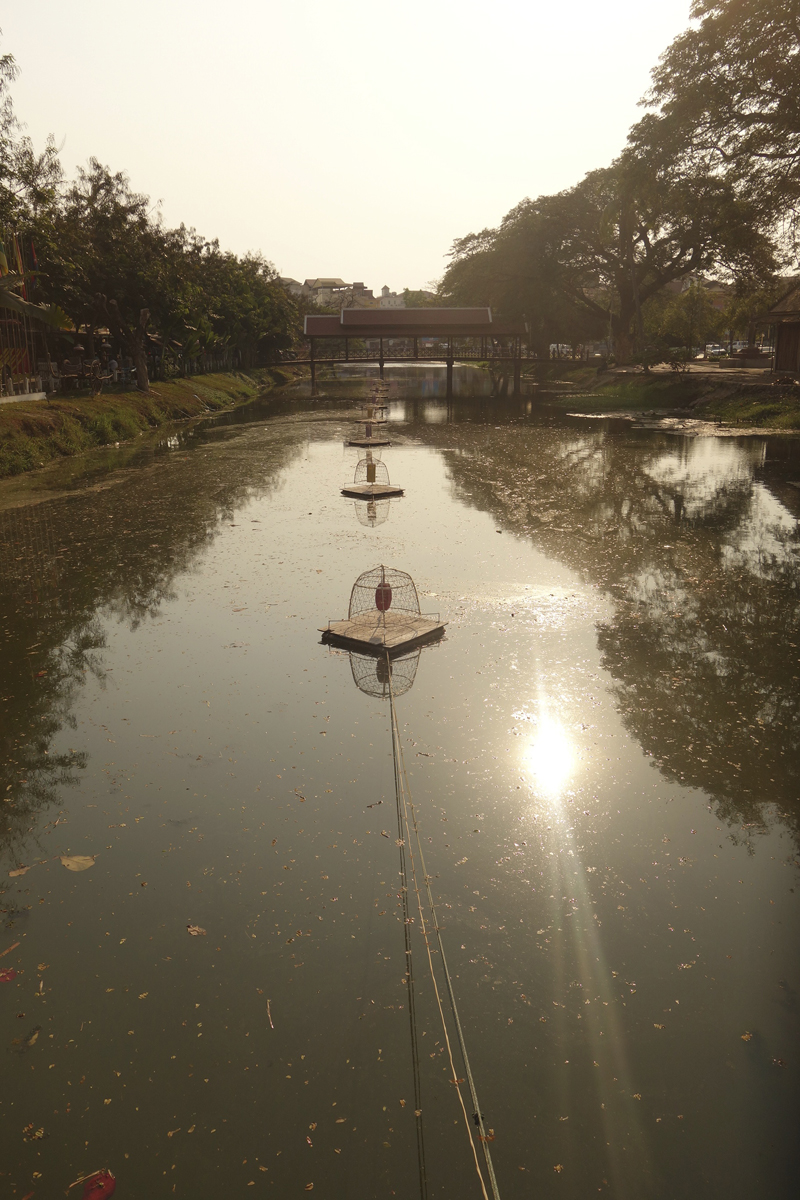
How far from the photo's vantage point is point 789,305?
34938mm

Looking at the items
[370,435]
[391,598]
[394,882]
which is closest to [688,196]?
[370,435]

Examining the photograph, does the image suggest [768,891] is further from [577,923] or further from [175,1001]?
[175,1001]

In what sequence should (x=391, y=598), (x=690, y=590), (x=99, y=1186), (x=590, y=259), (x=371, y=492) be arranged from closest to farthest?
(x=99, y=1186)
(x=391, y=598)
(x=690, y=590)
(x=371, y=492)
(x=590, y=259)

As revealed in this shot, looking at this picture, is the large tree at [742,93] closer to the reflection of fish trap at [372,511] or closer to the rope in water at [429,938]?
the reflection of fish trap at [372,511]

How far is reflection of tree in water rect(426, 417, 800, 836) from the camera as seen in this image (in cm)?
795

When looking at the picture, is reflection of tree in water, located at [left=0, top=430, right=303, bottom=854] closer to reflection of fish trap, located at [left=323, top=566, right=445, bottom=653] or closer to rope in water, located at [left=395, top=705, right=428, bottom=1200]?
reflection of fish trap, located at [left=323, top=566, right=445, bottom=653]

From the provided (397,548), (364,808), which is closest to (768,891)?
(364,808)

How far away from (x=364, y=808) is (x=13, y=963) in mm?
2756

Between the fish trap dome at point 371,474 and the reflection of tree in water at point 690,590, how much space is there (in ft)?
6.66

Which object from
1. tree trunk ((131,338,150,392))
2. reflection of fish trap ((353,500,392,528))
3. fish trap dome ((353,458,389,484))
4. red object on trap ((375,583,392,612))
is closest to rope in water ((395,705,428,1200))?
red object on trap ((375,583,392,612))

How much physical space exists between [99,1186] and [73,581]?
1111 centimetres

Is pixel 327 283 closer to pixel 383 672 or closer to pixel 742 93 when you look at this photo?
pixel 742 93

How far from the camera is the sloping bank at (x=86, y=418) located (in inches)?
987

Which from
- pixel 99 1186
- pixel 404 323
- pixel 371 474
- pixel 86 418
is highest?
pixel 404 323
